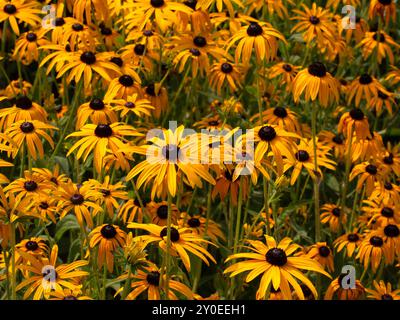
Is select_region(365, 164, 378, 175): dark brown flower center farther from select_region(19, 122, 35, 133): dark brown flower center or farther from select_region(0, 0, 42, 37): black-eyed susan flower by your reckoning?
select_region(0, 0, 42, 37): black-eyed susan flower

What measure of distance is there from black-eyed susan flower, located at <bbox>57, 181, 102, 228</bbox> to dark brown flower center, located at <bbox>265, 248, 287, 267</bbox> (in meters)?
0.75

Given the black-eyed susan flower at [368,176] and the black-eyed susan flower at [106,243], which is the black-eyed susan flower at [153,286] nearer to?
the black-eyed susan flower at [106,243]

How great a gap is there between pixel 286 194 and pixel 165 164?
1904 mm

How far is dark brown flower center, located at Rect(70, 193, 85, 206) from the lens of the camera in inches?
120

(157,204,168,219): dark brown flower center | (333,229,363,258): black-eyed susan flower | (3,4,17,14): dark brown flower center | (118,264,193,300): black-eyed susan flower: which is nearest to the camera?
(118,264,193,300): black-eyed susan flower

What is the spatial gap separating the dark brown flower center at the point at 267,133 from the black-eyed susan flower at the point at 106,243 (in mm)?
700

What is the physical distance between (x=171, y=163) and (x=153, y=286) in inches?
21.1

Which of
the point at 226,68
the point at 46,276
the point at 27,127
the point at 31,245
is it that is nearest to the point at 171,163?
the point at 46,276

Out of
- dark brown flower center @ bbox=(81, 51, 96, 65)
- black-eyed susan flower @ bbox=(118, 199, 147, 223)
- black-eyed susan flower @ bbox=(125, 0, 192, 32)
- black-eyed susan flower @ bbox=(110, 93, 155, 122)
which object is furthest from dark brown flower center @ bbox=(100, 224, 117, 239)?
black-eyed susan flower @ bbox=(125, 0, 192, 32)

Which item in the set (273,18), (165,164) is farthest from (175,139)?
(273,18)

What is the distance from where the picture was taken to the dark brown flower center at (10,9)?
4.34 metres

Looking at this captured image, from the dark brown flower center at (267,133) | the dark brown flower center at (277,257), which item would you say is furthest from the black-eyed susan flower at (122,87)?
the dark brown flower center at (277,257)
